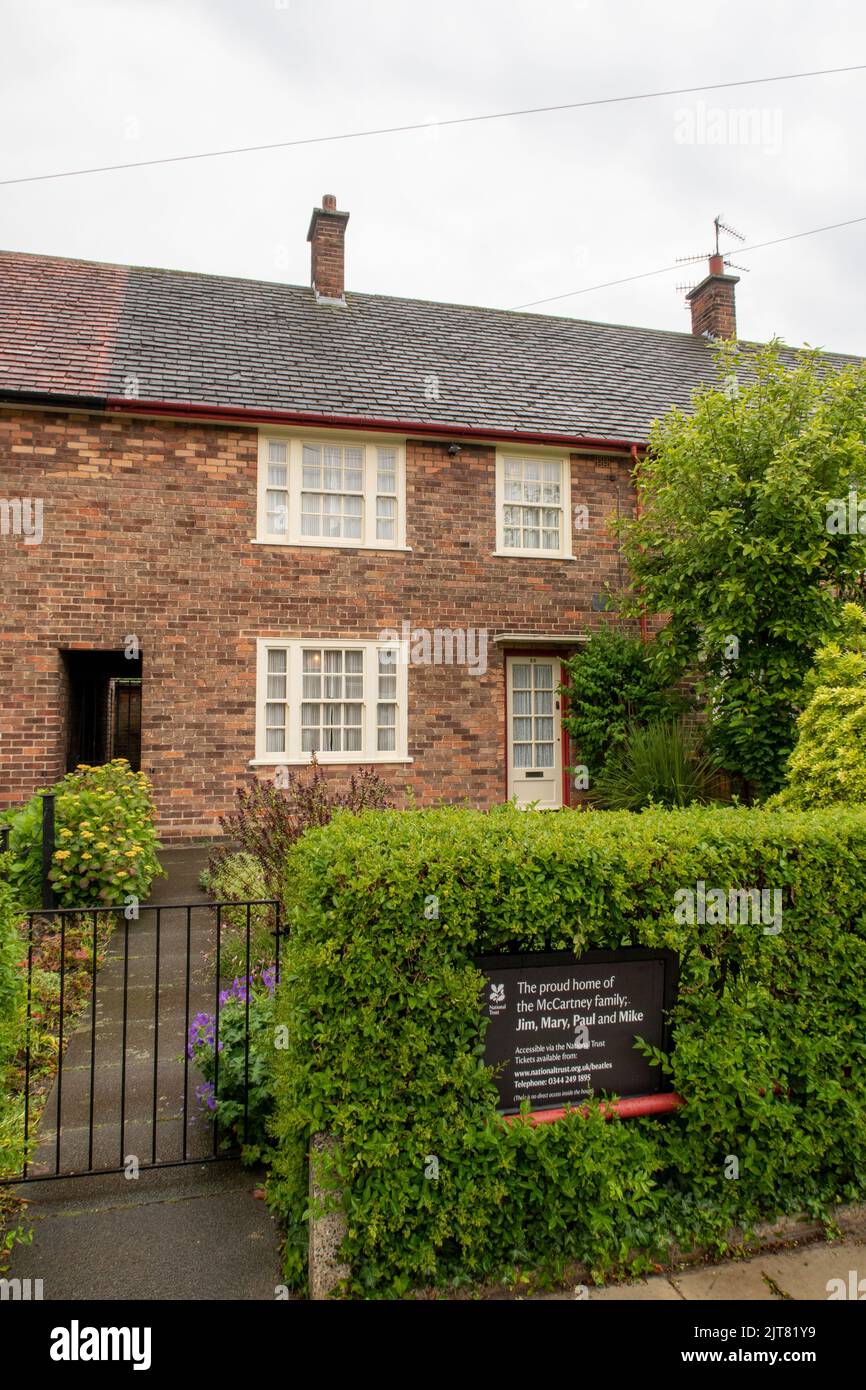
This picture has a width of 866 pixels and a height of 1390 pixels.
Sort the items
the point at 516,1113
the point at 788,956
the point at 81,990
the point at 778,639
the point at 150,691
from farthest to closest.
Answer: the point at 150,691 → the point at 778,639 → the point at 81,990 → the point at 788,956 → the point at 516,1113

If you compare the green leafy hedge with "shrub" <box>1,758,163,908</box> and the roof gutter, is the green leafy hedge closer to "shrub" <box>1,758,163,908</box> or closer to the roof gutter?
"shrub" <box>1,758,163,908</box>

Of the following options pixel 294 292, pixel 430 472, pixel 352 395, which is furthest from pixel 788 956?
pixel 294 292

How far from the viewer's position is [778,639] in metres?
9.52

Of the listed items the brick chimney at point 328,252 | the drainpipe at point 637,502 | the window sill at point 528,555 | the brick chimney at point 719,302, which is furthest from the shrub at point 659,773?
the brick chimney at point 719,302

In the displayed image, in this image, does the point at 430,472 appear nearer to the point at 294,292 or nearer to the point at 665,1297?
the point at 294,292

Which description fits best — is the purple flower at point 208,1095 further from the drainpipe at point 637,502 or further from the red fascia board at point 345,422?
the drainpipe at point 637,502

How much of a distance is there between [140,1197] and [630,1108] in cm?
207

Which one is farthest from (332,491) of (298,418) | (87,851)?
(87,851)

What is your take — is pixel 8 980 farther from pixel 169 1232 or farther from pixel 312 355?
pixel 312 355

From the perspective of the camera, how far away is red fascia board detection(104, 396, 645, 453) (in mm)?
10719

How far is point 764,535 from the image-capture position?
362 inches

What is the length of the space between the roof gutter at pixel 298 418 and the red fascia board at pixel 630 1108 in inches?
396

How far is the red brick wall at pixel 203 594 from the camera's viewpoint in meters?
10.4

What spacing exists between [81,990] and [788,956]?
4707 millimetres
